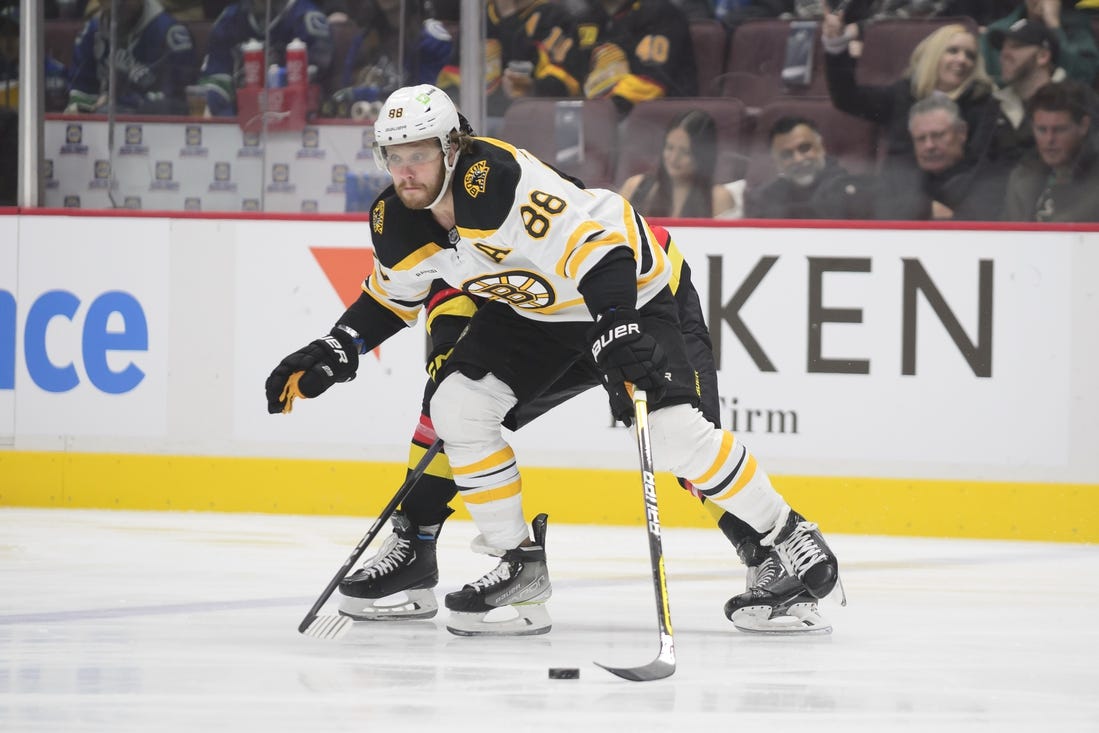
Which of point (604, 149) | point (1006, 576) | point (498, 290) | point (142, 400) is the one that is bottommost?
point (1006, 576)

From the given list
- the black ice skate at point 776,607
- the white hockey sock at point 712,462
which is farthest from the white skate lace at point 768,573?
the white hockey sock at point 712,462

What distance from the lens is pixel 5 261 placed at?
5094 millimetres

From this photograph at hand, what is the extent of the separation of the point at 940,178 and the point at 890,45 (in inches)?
20.3

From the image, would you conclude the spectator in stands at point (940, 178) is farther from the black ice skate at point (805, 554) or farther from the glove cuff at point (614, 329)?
the glove cuff at point (614, 329)

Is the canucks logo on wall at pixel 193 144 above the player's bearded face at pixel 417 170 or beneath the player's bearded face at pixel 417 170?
above

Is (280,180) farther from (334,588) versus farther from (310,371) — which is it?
(334,588)

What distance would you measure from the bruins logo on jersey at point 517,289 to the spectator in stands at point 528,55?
2.14m

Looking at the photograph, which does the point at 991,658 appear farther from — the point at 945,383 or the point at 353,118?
the point at 353,118

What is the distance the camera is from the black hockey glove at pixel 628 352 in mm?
2799

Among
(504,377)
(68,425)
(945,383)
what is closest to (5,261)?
(68,425)

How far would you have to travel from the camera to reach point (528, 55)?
5223 millimetres

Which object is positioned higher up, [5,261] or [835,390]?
[5,261]

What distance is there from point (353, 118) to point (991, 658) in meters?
3.04

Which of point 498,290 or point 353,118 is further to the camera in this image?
point 353,118
